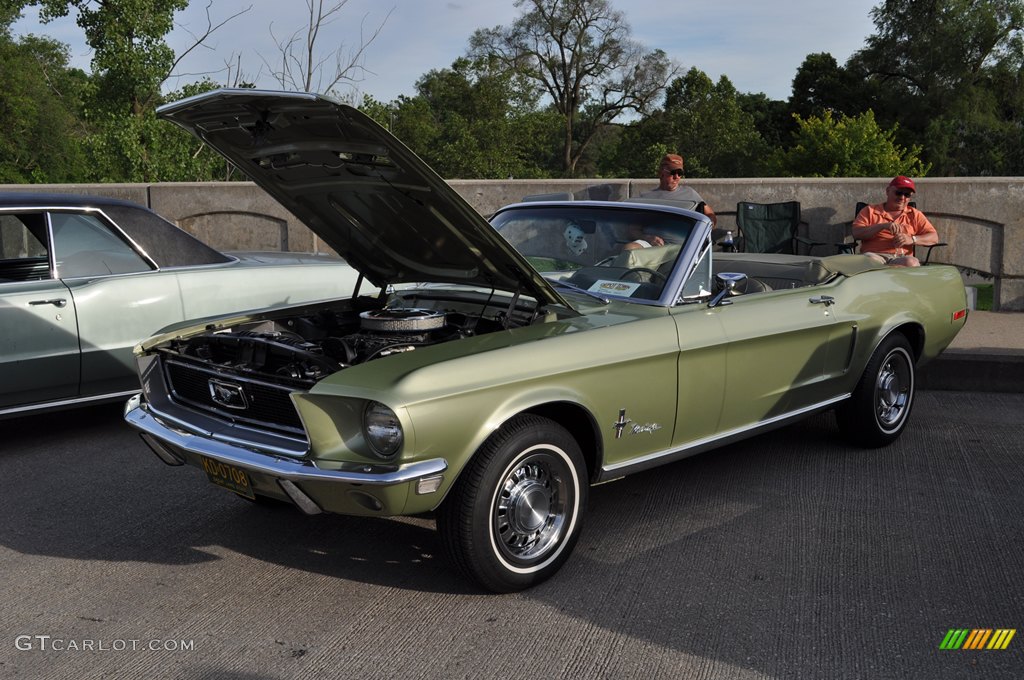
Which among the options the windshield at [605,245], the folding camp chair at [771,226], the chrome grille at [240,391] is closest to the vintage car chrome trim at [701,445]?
the windshield at [605,245]

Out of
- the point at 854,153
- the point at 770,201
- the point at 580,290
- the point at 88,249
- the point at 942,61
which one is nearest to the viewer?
the point at 580,290

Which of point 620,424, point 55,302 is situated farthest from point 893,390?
point 55,302

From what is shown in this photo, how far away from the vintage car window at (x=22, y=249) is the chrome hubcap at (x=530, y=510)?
145 inches

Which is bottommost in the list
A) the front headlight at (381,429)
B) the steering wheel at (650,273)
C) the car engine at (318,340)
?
the front headlight at (381,429)

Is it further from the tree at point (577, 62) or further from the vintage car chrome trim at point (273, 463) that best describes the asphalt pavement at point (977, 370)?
the tree at point (577, 62)

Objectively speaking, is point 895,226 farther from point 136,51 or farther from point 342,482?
point 136,51

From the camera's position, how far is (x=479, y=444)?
3594 millimetres

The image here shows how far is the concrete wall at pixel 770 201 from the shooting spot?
35.0 ft

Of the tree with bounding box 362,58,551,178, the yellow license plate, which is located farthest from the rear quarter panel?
the tree with bounding box 362,58,551,178

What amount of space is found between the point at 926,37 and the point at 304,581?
59.1 metres

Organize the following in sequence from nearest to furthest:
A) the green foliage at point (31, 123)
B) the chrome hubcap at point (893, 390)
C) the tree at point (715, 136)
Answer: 1. the chrome hubcap at point (893, 390)
2. the green foliage at point (31, 123)
3. the tree at point (715, 136)

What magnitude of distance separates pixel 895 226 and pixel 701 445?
4.67m

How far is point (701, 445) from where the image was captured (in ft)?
14.9

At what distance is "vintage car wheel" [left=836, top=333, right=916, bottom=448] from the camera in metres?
5.57
